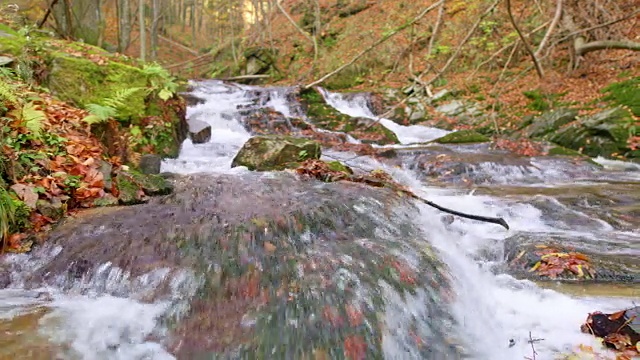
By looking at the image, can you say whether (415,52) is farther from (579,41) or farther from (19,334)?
(19,334)

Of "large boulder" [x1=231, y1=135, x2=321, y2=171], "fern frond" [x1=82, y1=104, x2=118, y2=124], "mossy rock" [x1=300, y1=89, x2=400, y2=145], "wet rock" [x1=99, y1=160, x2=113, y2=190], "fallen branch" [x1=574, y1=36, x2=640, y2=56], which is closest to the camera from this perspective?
"wet rock" [x1=99, y1=160, x2=113, y2=190]

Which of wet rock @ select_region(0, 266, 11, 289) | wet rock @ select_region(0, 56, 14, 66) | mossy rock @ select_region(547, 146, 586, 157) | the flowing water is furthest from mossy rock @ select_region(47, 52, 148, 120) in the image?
mossy rock @ select_region(547, 146, 586, 157)

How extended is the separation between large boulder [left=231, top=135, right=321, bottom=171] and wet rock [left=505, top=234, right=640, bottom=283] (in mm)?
3680

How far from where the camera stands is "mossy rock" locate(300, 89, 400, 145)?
12.2 meters

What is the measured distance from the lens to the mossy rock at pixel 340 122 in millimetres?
12230

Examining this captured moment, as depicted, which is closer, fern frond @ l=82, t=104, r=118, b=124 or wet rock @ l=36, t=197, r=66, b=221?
wet rock @ l=36, t=197, r=66, b=221

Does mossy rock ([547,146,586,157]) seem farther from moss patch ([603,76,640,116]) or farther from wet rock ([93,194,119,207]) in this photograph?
wet rock ([93,194,119,207])

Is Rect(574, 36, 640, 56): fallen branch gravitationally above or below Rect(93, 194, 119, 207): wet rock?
above

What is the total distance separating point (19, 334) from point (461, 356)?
9.42 ft

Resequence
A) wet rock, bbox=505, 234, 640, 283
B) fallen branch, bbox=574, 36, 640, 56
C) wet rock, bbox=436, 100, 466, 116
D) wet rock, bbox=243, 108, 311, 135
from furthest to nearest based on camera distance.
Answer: wet rock, bbox=436, 100, 466, 116, wet rock, bbox=243, 108, 311, 135, fallen branch, bbox=574, 36, 640, 56, wet rock, bbox=505, 234, 640, 283

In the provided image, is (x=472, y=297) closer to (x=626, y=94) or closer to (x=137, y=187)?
(x=137, y=187)

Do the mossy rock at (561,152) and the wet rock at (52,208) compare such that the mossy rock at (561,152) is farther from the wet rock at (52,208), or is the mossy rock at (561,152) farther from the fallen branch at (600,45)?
the wet rock at (52,208)

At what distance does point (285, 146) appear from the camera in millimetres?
7402

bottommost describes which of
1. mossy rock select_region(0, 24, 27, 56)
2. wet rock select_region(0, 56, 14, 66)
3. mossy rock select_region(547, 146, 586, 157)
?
mossy rock select_region(547, 146, 586, 157)
